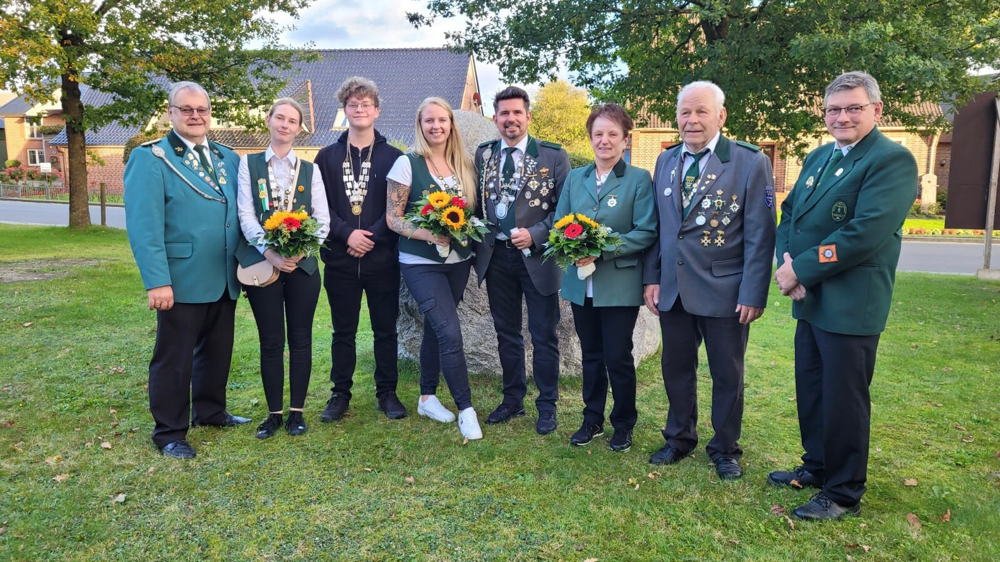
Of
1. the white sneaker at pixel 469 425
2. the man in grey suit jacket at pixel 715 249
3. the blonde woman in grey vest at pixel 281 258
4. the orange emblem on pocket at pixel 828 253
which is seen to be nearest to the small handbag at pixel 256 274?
the blonde woman in grey vest at pixel 281 258

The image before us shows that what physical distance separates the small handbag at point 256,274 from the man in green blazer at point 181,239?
139mm

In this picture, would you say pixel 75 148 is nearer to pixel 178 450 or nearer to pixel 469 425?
pixel 178 450

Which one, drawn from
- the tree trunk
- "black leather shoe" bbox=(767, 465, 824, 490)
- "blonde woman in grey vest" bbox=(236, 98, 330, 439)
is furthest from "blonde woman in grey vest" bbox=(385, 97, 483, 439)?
the tree trunk

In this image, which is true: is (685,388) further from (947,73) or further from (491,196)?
(947,73)

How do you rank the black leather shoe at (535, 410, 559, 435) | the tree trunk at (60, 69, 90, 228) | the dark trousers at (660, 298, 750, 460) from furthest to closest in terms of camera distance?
the tree trunk at (60, 69, 90, 228), the black leather shoe at (535, 410, 559, 435), the dark trousers at (660, 298, 750, 460)

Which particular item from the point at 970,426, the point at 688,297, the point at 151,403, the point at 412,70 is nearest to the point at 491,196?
the point at 688,297

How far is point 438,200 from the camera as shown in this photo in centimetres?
469

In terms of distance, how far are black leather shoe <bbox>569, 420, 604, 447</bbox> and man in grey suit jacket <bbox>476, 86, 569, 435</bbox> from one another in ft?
0.86

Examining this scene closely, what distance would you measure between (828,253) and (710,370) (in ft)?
3.78

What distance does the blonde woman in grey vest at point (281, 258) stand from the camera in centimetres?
473

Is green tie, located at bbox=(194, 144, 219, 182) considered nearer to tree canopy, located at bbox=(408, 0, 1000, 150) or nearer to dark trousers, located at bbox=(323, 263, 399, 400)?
dark trousers, located at bbox=(323, 263, 399, 400)

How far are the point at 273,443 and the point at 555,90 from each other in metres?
33.4

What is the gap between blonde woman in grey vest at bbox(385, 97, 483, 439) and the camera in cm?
491

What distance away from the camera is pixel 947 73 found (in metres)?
9.57
